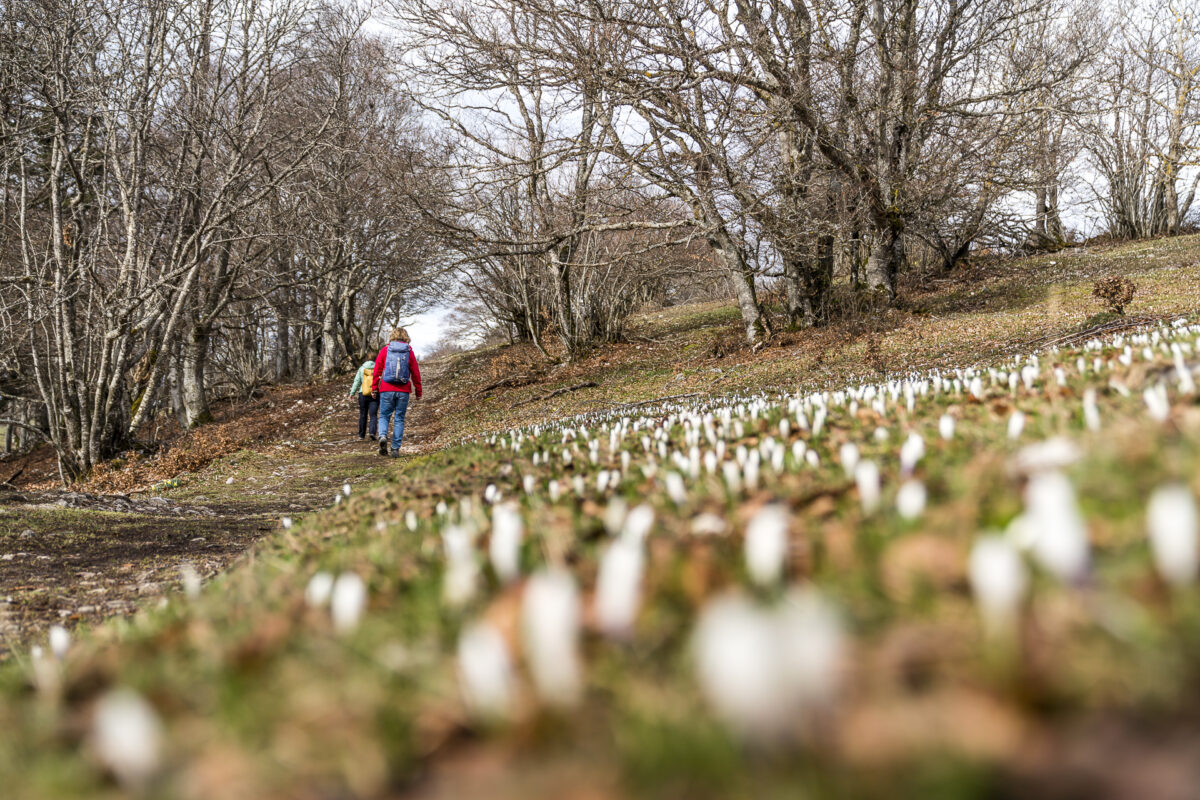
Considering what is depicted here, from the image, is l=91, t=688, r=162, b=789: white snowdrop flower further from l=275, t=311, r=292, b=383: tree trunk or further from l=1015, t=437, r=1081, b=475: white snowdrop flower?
l=275, t=311, r=292, b=383: tree trunk

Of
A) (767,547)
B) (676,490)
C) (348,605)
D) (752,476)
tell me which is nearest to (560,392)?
(752,476)

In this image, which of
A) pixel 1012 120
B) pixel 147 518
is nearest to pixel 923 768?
pixel 147 518

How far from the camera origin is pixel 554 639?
129cm

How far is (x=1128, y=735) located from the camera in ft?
3.47

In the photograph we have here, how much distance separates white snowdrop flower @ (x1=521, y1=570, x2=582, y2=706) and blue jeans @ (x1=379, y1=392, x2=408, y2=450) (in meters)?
13.7

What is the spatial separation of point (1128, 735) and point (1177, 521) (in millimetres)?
399

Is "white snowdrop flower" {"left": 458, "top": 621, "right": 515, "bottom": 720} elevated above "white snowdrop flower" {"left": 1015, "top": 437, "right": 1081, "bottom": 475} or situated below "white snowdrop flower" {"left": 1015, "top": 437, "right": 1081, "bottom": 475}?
below

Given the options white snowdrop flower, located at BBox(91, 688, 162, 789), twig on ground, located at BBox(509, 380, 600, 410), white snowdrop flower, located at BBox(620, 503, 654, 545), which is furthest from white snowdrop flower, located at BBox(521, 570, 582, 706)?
twig on ground, located at BBox(509, 380, 600, 410)

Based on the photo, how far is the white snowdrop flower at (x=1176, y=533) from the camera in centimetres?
123

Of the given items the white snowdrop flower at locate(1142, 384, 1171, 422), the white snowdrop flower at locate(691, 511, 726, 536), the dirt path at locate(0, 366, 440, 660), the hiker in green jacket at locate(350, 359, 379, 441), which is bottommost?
the dirt path at locate(0, 366, 440, 660)

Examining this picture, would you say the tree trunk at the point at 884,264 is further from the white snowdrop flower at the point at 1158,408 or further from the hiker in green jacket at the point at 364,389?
the white snowdrop flower at the point at 1158,408

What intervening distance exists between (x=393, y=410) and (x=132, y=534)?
7620 mm

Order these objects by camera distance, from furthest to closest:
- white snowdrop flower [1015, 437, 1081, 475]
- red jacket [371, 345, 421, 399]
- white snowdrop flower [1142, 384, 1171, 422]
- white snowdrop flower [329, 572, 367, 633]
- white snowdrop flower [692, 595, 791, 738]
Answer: red jacket [371, 345, 421, 399]
white snowdrop flower [1142, 384, 1171, 422]
white snowdrop flower [1015, 437, 1081, 475]
white snowdrop flower [329, 572, 367, 633]
white snowdrop flower [692, 595, 791, 738]

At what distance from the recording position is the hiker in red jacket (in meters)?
14.1
